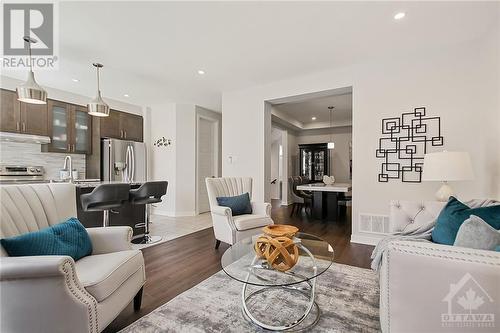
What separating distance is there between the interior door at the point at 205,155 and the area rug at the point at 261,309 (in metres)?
3.76

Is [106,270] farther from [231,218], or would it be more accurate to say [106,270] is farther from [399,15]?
[399,15]

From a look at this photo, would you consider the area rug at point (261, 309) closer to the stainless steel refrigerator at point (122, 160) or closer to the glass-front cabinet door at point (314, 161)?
the stainless steel refrigerator at point (122, 160)

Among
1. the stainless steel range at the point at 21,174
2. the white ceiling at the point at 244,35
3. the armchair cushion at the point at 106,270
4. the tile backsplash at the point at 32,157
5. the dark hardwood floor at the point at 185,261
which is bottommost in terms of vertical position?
the dark hardwood floor at the point at 185,261

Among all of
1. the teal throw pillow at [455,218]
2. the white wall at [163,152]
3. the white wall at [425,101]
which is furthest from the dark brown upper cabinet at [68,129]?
the teal throw pillow at [455,218]

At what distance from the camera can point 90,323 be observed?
4.08ft

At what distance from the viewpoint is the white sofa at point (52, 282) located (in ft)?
3.81

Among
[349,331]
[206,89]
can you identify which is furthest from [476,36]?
[206,89]

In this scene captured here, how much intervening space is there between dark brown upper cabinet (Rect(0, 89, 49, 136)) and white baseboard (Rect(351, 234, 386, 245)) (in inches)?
220

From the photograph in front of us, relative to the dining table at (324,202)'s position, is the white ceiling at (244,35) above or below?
above

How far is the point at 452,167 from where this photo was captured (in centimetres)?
225

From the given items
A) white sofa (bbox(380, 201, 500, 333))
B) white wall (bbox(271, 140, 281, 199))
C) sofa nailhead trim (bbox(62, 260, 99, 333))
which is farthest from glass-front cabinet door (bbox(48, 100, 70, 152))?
white wall (bbox(271, 140, 281, 199))

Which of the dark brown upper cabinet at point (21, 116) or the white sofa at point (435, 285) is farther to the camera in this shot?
the dark brown upper cabinet at point (21, 116)

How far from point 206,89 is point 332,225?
3.69 metres

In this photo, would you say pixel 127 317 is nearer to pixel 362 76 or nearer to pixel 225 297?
pixel 225 297
